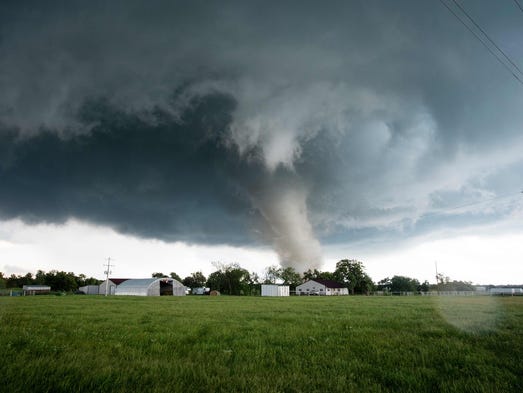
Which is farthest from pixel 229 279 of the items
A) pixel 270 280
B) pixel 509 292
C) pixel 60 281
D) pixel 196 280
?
pixel 509 292

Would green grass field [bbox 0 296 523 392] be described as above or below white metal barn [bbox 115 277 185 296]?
above

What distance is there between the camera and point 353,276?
124 m

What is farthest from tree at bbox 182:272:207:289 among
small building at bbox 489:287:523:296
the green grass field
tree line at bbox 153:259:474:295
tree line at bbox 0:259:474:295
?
the green grass field

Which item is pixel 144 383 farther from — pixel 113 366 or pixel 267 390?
pixel 267 390

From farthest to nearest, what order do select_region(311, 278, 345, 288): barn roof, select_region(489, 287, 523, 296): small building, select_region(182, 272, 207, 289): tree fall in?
select_region(182, 272, 207, 289): tree, select_region(311, 278, 345, 288): barn roof, select_region(489, 287, 523, 296): small building

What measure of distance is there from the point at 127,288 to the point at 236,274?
142 feet

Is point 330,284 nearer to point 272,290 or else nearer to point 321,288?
point 321,288

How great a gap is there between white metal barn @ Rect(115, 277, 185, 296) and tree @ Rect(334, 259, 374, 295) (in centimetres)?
6697

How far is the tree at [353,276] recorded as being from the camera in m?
123

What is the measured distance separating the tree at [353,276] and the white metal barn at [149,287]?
67.0 meters

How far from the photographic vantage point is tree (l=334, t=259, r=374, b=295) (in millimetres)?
123062

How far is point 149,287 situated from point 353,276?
81.1 meters

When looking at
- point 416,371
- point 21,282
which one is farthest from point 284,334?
point 21,282

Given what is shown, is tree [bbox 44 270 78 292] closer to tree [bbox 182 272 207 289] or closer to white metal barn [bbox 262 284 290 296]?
tree [bbox 182 272 207 289]
